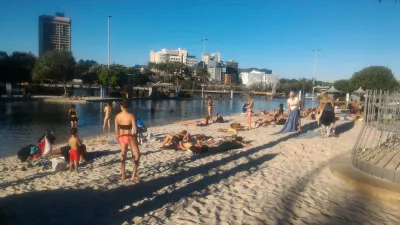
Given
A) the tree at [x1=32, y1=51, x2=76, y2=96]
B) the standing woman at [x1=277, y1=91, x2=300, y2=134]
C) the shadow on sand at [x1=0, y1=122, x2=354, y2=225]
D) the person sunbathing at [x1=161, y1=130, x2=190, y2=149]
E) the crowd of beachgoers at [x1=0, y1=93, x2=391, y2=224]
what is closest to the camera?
the shadow on sand at [x1=0, y1=122, x2=354, y2=225]

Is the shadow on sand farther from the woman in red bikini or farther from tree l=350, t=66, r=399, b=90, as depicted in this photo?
tree l=350, t=66, r=399, b=90

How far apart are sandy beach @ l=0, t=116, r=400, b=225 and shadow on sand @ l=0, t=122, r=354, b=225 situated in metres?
0.01

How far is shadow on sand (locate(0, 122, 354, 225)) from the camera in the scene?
430cm

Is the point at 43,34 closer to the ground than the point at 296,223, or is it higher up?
higher up

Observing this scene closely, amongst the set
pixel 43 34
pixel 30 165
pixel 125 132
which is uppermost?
pixel 43 34

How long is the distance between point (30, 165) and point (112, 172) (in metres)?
2.27

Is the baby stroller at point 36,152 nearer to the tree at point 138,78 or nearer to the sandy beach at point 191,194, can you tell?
the sandy beach at point 191,194

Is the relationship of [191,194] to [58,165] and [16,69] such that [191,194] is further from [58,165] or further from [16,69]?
[16,69]

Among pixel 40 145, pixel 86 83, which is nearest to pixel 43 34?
pixel 86 83

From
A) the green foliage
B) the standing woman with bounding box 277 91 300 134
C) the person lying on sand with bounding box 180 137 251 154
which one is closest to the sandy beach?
the person lying on sand with bounding box 180 137 251 154

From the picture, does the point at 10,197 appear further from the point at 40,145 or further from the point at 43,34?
the point at 43,34

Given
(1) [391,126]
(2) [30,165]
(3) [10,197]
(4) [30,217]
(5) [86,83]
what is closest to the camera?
(4) [30,217]

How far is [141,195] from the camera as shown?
538 centimetres

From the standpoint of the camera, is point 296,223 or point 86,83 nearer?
point 296,223
